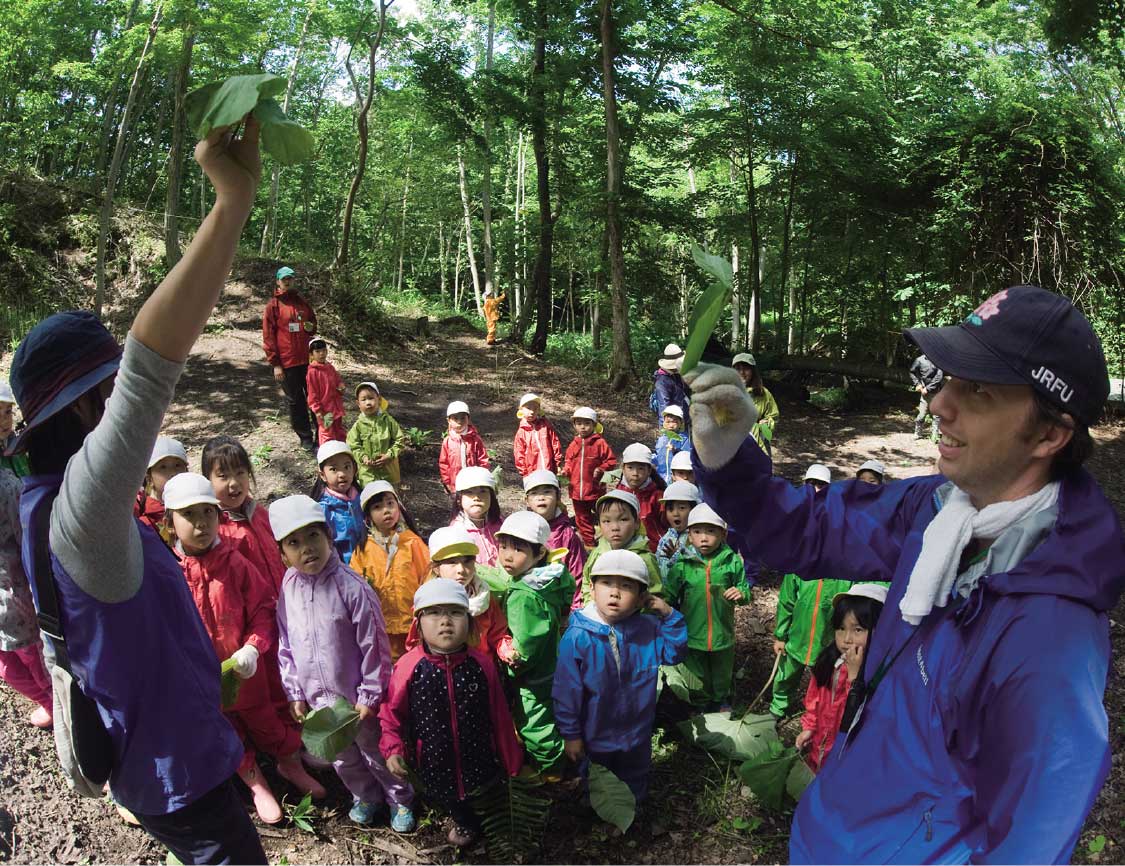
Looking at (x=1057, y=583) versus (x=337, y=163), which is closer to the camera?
(x=1057, y=583)

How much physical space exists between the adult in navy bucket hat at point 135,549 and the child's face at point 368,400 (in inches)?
208

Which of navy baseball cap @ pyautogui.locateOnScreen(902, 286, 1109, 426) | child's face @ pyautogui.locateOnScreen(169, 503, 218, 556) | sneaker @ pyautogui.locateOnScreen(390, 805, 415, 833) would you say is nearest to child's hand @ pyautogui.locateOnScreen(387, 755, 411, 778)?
sneaker @ pyautogui.locateOnScreen(390, 805, 415, 833)

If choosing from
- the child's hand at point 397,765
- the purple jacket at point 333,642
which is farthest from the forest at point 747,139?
the child's hand at point 397,765

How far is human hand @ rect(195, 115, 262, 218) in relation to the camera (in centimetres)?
129

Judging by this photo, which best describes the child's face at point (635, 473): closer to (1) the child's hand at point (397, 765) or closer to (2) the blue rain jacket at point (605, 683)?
(2) the blue rain jacket at point (605, 683)

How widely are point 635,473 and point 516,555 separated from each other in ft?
6.92

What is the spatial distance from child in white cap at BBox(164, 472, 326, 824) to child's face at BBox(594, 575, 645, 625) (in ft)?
5.53

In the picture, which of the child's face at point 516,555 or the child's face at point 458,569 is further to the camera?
the child's face at point 516,555

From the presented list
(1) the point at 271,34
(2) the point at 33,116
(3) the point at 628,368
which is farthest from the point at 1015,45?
(2) the point at 33,116

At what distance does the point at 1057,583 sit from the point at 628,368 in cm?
1233

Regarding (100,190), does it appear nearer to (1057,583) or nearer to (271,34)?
(271,34)

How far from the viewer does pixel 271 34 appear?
19281 millimetres

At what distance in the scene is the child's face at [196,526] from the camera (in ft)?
11.3

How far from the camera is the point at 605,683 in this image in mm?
3648
